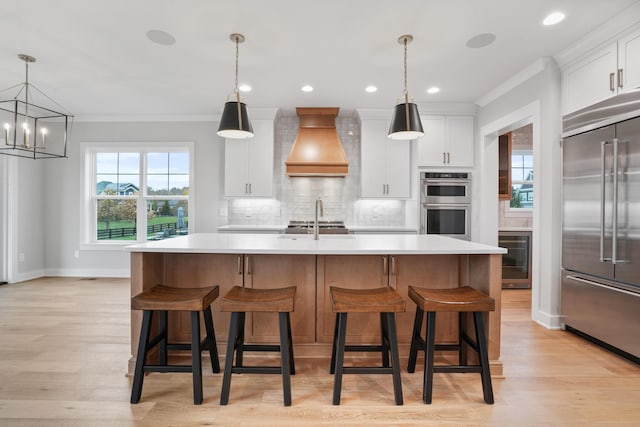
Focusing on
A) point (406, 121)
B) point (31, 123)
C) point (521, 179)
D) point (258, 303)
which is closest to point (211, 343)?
point (258, 303)

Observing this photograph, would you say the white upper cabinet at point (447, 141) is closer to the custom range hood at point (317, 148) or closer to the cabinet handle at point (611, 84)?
the custom range hood at point (317, 148)

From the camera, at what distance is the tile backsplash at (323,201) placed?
529 cm

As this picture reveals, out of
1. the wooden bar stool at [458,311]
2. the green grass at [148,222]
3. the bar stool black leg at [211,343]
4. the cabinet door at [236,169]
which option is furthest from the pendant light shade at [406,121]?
the green grass at [148,222]

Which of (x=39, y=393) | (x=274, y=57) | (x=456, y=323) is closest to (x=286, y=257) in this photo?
(x=456, y=323)

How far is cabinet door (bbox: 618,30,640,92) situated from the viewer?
251 cm

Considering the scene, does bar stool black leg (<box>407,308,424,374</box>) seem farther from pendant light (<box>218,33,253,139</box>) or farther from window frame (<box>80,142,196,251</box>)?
window frame (<box>80,142,196,251</box>)

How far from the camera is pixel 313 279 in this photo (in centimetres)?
247

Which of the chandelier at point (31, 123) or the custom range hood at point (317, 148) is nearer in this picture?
the chandelier at point (31, 123)

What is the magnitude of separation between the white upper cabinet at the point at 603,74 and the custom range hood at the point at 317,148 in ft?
8.29

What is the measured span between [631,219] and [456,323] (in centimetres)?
148

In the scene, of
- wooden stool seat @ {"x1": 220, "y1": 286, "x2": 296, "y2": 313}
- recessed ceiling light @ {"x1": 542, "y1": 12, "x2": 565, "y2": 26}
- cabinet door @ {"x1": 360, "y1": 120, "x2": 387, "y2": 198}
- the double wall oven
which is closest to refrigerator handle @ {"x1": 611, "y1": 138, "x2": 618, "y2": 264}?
recessed ceiling light @ {"x1": 542, "y1": 12, "x2": 565, "y2": 26}

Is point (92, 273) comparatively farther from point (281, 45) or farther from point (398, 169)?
point (398, 169)

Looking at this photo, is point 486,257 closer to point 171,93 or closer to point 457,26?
point 457,26

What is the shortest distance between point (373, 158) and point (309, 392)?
352 centimetres
